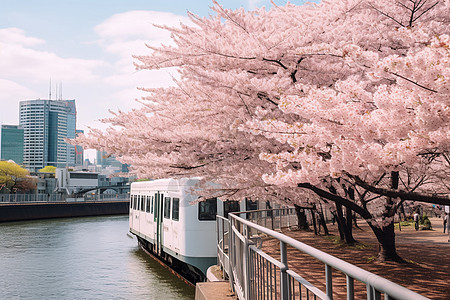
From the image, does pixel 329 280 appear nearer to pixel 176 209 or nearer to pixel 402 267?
pixel 402 267

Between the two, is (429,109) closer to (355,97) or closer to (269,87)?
(355,97)

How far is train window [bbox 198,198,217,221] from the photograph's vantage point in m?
14.6

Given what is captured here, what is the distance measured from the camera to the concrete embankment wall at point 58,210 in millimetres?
51500

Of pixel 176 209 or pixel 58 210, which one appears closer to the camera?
pixel 176 209

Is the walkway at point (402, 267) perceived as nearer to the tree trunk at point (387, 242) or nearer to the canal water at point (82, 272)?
the tree trunk at point (387, 242)

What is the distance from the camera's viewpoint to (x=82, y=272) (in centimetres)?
2053

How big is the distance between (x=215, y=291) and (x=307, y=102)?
3.73 meters

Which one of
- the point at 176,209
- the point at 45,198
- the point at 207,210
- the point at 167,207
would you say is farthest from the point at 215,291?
A: the point at 45,198

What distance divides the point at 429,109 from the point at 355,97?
126 cm

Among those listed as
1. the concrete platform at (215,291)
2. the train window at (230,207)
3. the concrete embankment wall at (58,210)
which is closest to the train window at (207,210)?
the train window at (230,207)

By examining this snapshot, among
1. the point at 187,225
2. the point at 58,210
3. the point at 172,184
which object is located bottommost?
the point at 58,210

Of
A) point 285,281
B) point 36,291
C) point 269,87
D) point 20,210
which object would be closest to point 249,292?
point 285,281

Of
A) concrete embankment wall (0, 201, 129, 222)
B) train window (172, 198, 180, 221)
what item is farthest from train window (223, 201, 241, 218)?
concrete embankment wall (0, 201, 129, 222)

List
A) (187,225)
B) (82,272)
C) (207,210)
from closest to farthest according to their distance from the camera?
(187,225) → (207,210) → (82,272)
